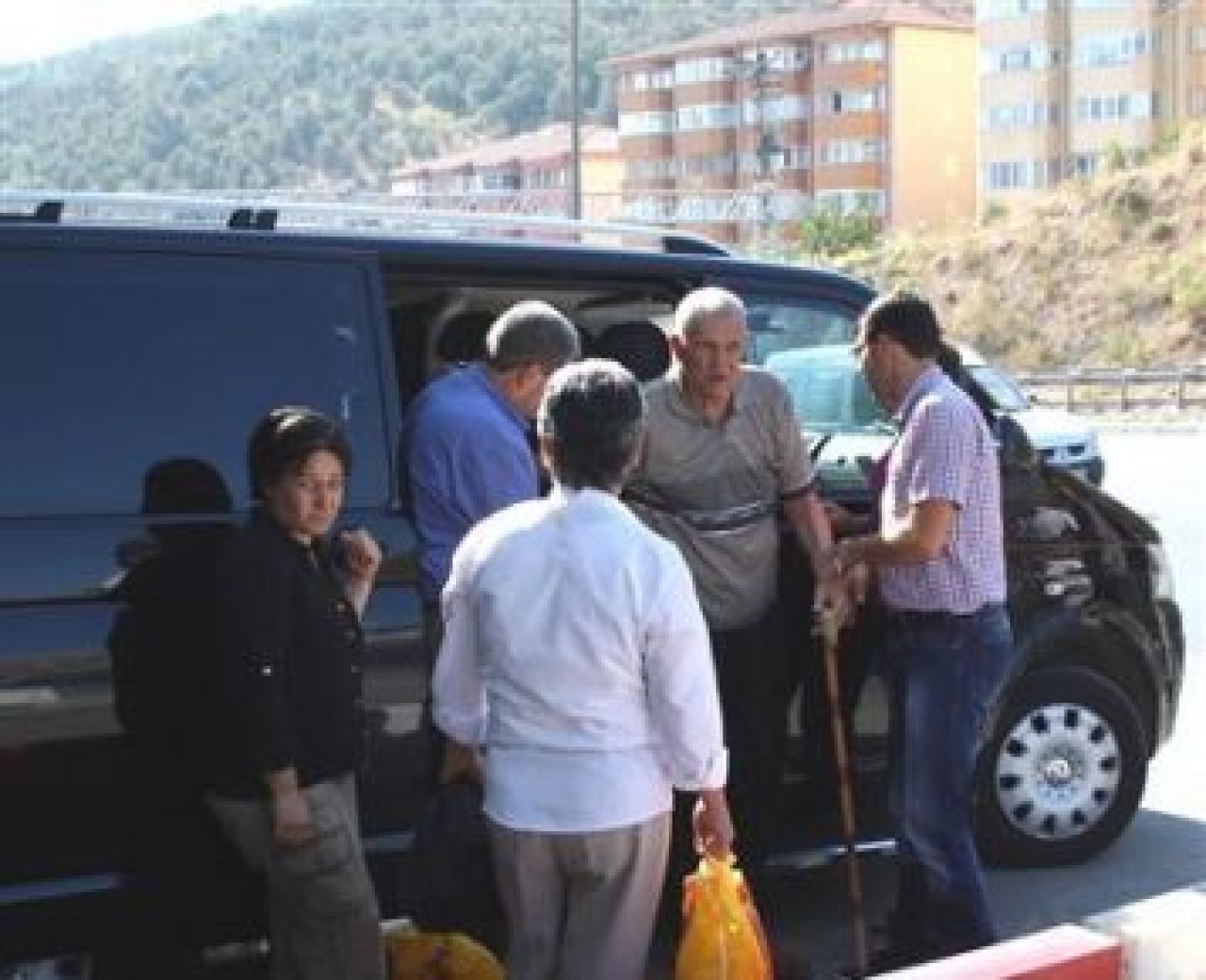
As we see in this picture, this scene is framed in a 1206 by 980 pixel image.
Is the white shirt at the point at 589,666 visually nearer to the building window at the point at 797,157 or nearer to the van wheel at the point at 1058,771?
Result: the van wheel at the point at 1058,771

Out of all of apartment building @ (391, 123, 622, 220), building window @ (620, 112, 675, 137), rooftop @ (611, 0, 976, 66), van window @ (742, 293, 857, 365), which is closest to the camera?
van window @ (742, 293, 857, 365)

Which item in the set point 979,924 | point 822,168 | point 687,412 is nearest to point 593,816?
point 687,412

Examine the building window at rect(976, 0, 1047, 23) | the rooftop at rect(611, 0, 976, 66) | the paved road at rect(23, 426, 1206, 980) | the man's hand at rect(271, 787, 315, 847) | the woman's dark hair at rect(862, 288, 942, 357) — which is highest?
the rooftop at rect(611, 0, 976, 66)

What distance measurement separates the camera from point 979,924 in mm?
4973

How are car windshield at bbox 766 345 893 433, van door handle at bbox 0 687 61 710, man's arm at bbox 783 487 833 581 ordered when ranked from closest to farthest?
van door handle at bbox 0 687 61 710 < man's arm at bbox 783 487 833 581 < car windshield at bbox 766 345 893 433

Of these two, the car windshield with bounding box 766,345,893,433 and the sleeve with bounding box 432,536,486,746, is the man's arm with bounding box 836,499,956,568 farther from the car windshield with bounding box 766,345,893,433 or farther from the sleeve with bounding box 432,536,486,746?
the sleeve with bounding box 432,536,486,746

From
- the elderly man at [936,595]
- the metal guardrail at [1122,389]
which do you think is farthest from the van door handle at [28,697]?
the metal guardrail at [1122,389]

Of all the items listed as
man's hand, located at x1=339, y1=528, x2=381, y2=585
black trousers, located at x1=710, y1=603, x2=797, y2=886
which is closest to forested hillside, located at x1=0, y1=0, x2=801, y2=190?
black trousers, located at x1=710, y1=603, x2=797, y2=886

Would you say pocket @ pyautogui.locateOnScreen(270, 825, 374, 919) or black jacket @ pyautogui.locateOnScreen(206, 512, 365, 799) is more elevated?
black jacket @ pyautogui.locateOnScreen(206, 512, 365, 799)

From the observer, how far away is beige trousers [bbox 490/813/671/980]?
3.50 metres

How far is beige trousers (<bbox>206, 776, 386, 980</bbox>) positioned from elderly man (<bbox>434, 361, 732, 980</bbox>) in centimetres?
43

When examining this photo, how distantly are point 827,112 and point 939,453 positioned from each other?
113069mm

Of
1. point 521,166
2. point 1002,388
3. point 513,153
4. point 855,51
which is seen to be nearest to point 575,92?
point 1002,388

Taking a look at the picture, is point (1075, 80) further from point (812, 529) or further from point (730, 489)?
point (730, 489)
